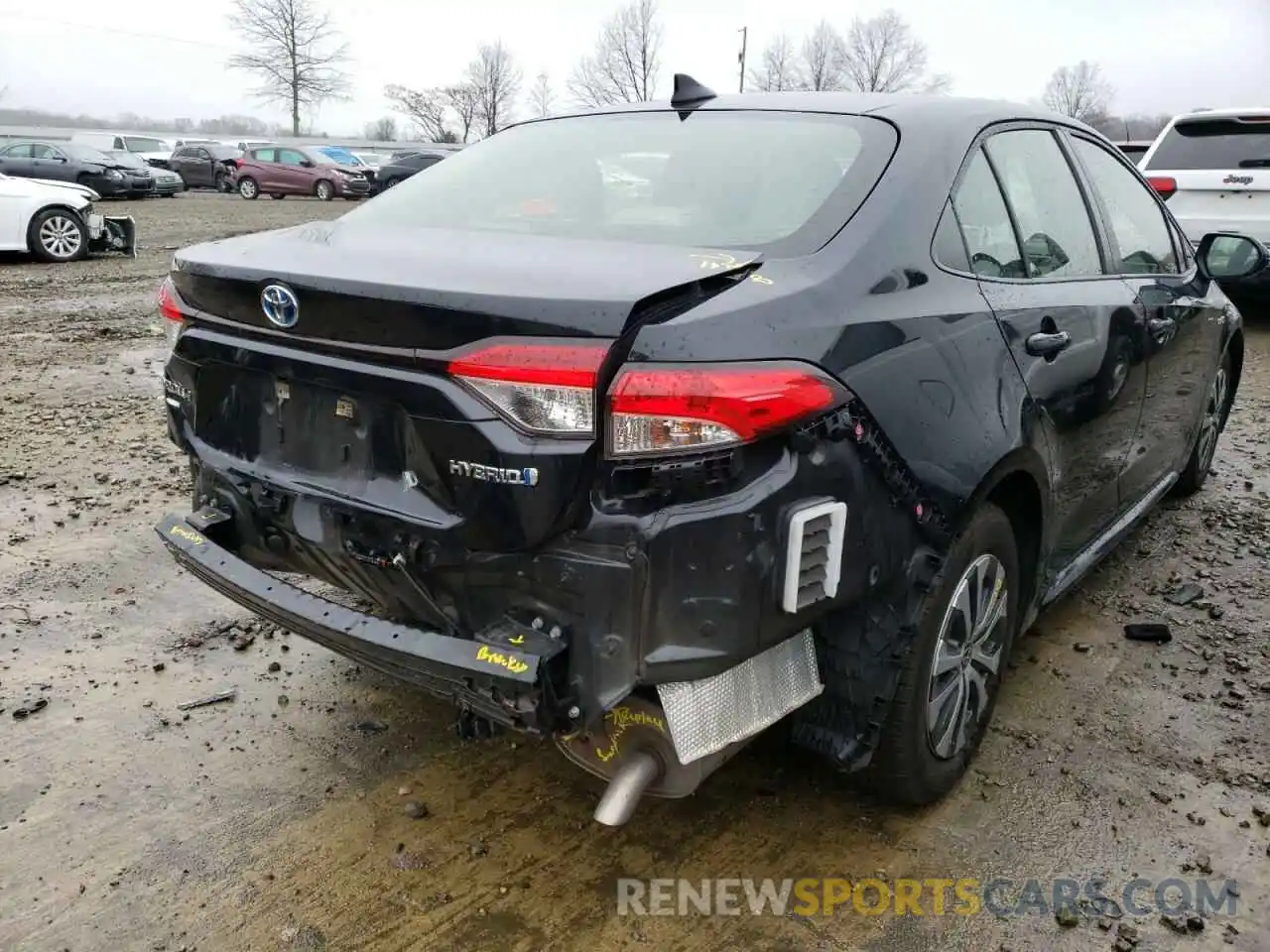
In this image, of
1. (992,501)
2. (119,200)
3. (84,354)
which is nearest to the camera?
(992,501)

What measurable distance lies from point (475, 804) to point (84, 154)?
26.6m

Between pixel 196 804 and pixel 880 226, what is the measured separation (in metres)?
2.22

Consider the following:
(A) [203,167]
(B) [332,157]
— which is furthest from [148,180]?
(A) [203,167]

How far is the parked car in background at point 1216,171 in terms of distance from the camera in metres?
8.09

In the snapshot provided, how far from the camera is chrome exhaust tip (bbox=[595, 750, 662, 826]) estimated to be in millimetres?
2123

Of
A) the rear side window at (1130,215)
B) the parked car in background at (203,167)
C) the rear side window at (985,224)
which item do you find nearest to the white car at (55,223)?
the rear side window at (1130,215)

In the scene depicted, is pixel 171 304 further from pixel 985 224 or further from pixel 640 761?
pixel 985 224

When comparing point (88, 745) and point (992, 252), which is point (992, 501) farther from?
point (88, 745)

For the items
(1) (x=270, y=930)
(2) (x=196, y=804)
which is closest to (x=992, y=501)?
(1) (x=270, y=930)

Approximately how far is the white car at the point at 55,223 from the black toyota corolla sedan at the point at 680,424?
1168cm

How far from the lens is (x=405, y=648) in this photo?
210 centimetres

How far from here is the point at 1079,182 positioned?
10.8 feet

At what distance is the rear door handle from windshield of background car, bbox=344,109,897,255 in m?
0.62

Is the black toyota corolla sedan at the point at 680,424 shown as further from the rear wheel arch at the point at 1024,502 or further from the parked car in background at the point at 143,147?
the parked car in background at the point at 143,147
